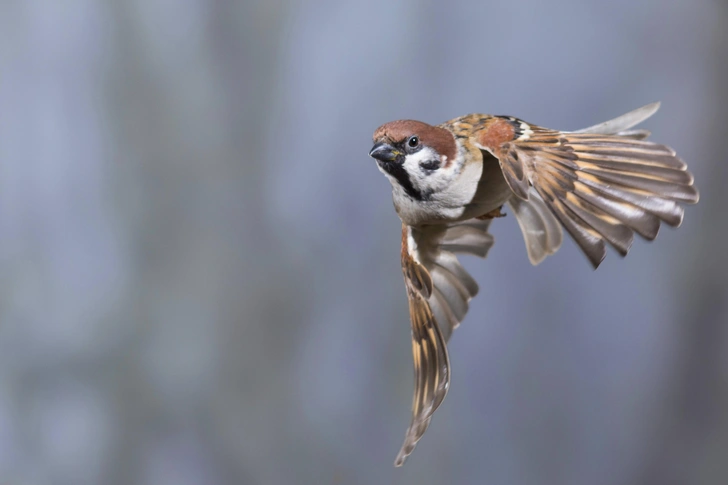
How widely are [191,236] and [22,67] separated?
40 centimetres

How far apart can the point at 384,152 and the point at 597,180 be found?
0.17 meters

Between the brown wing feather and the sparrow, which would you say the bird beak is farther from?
the brown wing feather

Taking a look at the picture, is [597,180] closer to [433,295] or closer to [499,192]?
[499,192]

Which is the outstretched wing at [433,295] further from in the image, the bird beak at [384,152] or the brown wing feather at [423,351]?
the bird beak at [384,152]

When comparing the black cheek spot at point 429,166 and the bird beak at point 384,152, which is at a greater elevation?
the bird beak at point 384,152

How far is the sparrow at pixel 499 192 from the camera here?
53 cm

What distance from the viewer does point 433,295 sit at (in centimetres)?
75

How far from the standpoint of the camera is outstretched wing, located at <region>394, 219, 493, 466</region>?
0.64 m

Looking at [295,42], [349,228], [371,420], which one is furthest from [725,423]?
[295,42]

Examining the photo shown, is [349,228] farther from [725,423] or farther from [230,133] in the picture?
[725,423]

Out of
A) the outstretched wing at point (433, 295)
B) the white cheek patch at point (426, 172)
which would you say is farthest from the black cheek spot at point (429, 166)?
the outstretched wing at point (433, 295)

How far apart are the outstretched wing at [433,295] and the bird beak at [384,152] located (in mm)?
124

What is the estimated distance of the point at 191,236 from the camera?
1.38 m

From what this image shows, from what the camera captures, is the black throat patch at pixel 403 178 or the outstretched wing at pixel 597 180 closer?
the outstretched wing at pixel 597 180
